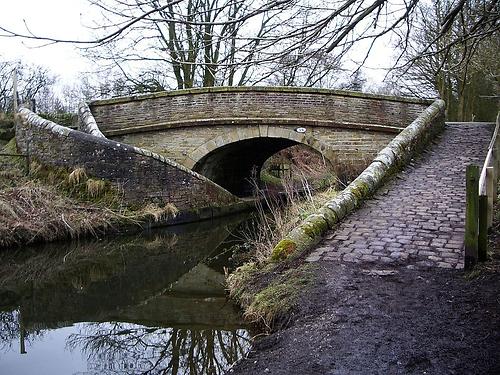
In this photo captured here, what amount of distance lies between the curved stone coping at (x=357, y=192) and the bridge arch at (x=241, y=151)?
3.31 metres

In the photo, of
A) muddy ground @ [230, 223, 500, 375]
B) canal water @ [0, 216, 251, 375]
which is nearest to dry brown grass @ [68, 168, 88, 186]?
canal water @ [0, 216, 251, 375]

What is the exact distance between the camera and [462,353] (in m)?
2.71

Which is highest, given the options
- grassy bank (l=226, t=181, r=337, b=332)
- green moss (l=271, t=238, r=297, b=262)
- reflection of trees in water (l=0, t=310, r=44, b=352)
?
green moss (l=271, t=238, r=297, b=262)

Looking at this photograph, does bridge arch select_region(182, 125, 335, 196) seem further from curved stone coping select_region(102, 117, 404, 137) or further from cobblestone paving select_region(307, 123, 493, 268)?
cobblestone paving select_region(307, 123, 493, 268)

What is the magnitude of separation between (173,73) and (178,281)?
12769 millimetres

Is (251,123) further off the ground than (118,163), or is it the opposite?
(251,123)

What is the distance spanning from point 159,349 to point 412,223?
3057 millimetres

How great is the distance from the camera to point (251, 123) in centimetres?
1274

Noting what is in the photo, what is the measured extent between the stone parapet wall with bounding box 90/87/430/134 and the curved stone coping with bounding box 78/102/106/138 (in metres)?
0.29

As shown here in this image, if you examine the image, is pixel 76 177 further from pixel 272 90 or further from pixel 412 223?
pixel 412 223

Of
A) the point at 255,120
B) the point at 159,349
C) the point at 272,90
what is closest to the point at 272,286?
the point at 159,349

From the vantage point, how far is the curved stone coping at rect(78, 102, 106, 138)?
11801 mm

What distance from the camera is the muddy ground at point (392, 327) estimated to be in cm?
270

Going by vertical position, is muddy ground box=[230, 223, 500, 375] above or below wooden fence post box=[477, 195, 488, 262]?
below
